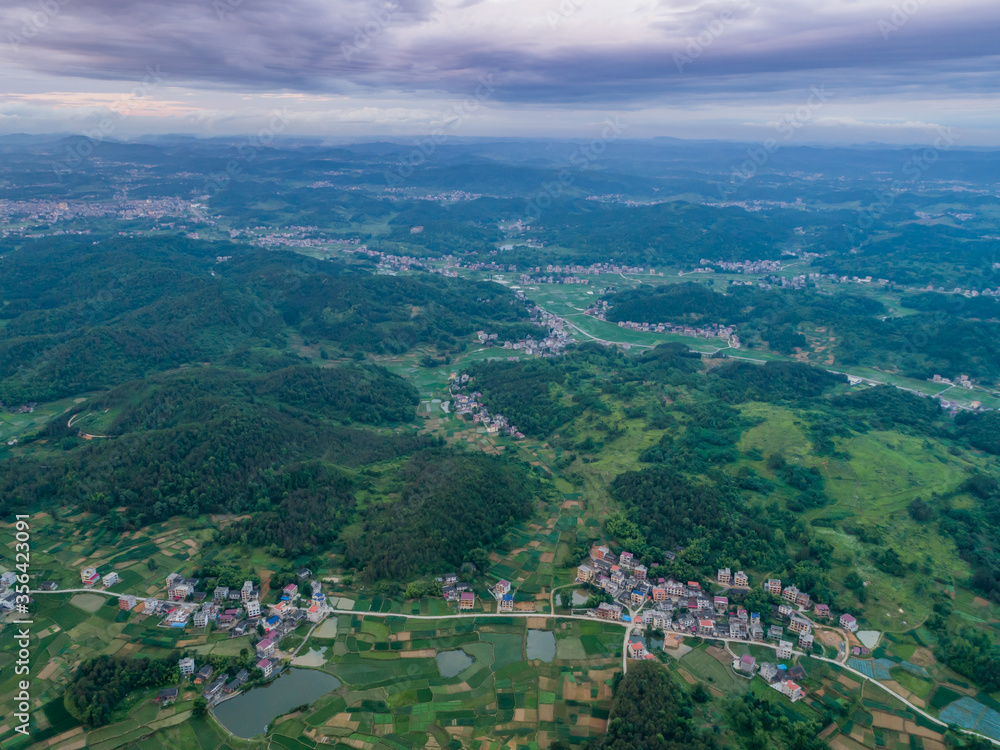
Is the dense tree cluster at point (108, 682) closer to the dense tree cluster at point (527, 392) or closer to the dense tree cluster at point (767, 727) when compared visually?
the dense tree cluster at point (767, 727)

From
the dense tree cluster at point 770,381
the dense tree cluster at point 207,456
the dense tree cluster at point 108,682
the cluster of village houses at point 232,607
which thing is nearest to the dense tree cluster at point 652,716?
the cluster of village houses at point 232,607

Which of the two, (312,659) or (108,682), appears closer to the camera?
(108,682)

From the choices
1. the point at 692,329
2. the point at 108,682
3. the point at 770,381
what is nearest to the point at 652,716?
the point at 108,682

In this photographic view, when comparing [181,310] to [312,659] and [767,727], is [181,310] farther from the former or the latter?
[767,727]

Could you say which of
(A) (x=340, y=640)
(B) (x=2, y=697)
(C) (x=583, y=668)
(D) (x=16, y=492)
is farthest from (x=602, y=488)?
(D) (x=16, y=492)

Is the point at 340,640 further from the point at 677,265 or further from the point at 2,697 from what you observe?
the point at 677,265

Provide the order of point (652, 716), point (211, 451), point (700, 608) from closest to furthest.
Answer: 1. point (652, 716)
2. point (700, 608)
3. point (211, 451)

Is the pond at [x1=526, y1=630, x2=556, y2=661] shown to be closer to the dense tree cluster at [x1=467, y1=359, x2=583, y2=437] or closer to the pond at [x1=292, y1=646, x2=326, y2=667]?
the pond at [x1=292, y1=646, x2=326, y2=667]
